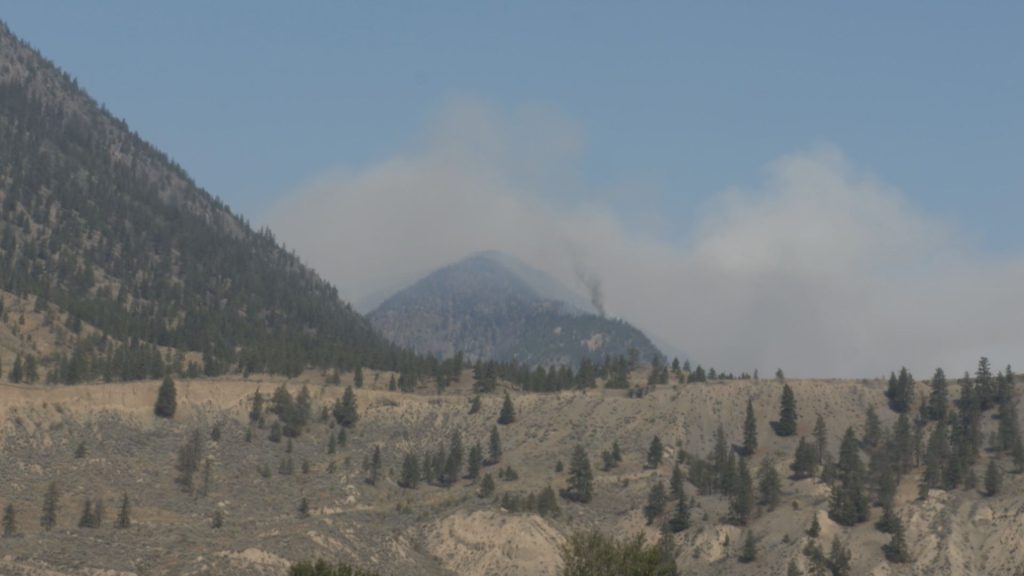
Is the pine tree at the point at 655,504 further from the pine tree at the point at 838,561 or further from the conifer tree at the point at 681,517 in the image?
the pine tree at the point at 838,561

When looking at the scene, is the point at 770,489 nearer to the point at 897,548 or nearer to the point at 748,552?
the point at 748,552

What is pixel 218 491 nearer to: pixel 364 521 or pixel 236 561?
pixel 364 521

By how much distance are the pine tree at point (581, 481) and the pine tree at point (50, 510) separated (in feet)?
225

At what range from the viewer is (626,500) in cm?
19688

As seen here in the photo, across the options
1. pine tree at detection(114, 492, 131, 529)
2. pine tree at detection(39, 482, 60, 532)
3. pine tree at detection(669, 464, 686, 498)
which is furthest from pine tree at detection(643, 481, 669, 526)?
pine tree at detection(39, 482, 60, 532)

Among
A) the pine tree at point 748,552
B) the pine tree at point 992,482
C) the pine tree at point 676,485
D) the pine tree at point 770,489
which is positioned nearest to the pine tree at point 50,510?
the pine tree at point 676,485

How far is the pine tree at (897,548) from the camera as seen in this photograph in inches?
6658

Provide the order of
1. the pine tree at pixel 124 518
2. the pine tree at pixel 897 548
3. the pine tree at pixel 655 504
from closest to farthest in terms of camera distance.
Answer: the pine tree at pixel 124 518 < the pine tree at pixel 897 548 < the pine tree at pixel 655 504

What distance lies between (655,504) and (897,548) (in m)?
33.0

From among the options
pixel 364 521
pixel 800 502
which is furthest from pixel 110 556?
pixel 800 502

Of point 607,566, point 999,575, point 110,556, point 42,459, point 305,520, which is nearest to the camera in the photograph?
point 607,566

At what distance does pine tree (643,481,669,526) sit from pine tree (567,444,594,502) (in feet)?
30.9

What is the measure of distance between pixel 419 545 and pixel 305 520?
1482cm

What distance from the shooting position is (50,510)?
166500 millimetres
